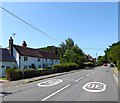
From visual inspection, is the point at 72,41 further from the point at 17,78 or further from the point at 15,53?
the point at 17,78

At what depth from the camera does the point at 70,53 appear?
91312 mm

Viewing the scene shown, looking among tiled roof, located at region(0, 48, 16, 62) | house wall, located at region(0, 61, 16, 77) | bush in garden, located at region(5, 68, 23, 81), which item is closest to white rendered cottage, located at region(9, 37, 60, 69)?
tiled roof, located at region(0, 48, 16, 62)

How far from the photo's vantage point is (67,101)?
44.0ft

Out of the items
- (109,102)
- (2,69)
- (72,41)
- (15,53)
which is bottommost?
(109,102)

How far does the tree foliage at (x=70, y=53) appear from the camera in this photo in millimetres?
91000

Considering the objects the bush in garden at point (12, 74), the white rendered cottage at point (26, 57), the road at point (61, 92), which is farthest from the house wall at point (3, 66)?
the road at point (61, 92)

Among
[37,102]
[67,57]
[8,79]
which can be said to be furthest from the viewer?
[67,57]

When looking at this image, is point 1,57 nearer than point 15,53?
Yes

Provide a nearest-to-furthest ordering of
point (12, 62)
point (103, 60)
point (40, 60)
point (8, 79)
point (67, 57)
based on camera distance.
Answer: point (8, 79)
point (12, 62)
point (40, 60)
point (67, 57)
point (103, 60)

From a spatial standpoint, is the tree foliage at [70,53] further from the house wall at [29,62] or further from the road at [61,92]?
the road at [61,92]

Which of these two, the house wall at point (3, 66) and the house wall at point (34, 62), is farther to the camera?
the house wall at point (34, 62)

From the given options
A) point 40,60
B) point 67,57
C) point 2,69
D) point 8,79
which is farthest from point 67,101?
point 67,57

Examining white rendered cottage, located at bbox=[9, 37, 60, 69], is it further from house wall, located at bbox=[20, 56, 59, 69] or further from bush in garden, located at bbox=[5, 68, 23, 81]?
bush in garden, located at bbox=[5, 68, 23, 81]

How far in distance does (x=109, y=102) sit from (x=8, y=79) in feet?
67.3
